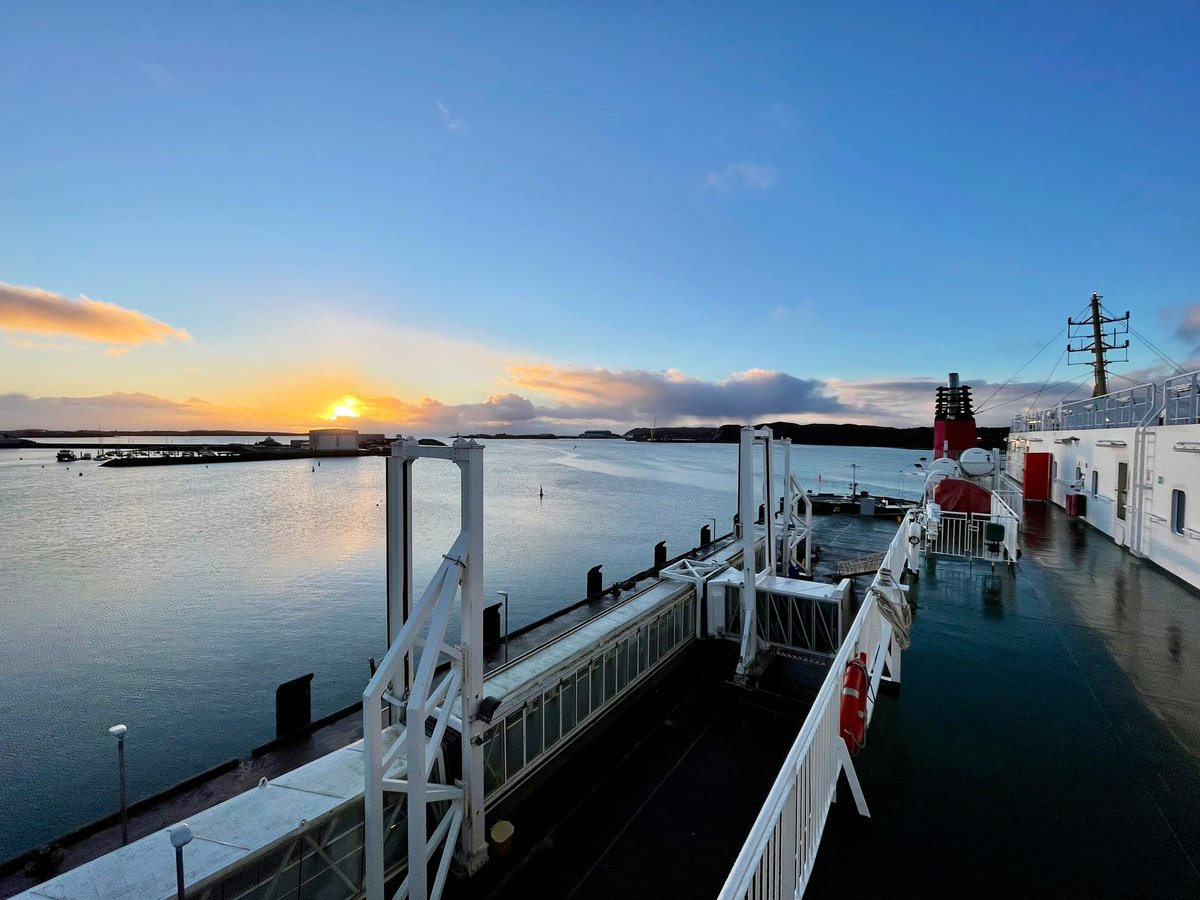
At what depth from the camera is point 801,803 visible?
3100mm

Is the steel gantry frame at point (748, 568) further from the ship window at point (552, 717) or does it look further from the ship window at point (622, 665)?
the ship window at point (552, 717)

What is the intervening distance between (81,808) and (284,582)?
1576 centimetres

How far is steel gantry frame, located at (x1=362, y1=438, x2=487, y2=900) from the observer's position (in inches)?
158

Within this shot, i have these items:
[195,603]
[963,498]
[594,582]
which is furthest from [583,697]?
[195,603]

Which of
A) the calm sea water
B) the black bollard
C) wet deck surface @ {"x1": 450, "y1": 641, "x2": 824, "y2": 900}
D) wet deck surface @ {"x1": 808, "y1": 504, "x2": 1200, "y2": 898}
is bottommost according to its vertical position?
the calm sea water

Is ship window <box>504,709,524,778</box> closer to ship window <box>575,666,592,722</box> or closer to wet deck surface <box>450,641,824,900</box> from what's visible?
wet deck surface <box>450,641,824,900</box>

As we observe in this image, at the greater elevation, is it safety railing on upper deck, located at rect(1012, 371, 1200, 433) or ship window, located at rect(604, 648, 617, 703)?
safety railing on upper deck, located at rect(1012, 371, 1200, 433)

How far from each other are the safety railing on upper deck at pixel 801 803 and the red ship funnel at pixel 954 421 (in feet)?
56.4

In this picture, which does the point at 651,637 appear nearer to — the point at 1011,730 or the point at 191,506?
the point at 1011,730

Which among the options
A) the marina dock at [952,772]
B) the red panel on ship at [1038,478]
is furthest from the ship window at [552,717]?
the red panel on ship at [1038,478]

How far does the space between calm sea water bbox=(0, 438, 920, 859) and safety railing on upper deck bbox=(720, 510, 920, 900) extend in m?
11.4

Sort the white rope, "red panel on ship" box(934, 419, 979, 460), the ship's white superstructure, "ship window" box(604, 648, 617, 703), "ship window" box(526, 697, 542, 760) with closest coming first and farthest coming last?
the white rope < "ship window" box(526, 697, 542, 760) < "ship window" box(604, 648, 617, 703) < the ship's white superstructure < "red panel on ship" box(934, 419, 979, 460)

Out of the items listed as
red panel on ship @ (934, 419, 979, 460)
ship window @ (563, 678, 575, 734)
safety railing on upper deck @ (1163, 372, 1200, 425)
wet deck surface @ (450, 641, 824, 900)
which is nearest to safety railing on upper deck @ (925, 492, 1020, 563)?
safety railing on upper deck @ (1163, 372, 1200, 425)

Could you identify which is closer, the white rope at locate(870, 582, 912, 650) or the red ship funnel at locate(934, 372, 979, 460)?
the white rope at locate(870, 582, 912, 650)
